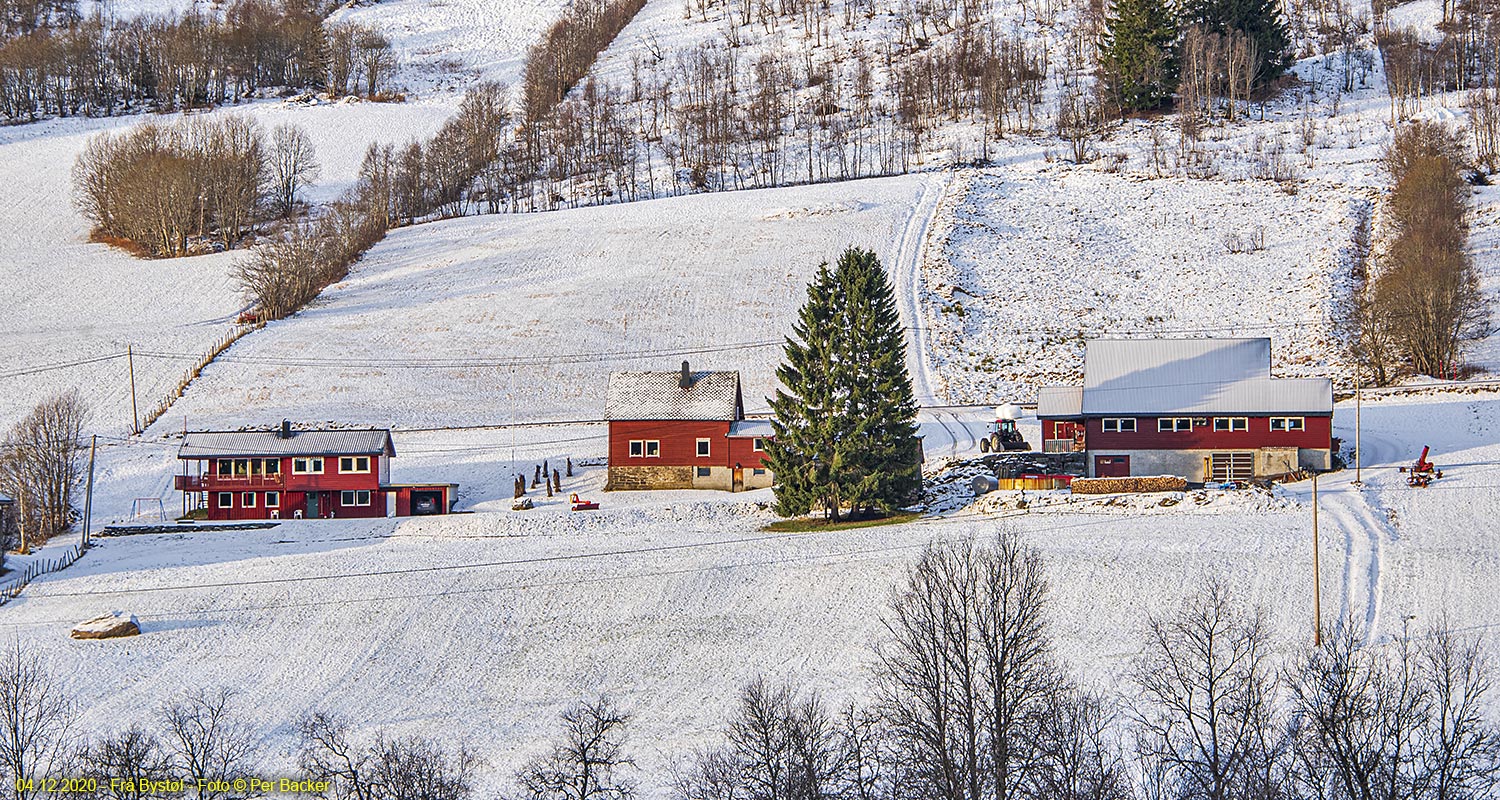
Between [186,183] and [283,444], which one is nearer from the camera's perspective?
[283,444]

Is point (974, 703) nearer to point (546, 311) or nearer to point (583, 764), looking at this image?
point (583, 764)

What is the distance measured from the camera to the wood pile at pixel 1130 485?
57.4 meters

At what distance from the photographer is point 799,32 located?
169 metres

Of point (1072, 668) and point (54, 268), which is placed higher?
point (54, 268)

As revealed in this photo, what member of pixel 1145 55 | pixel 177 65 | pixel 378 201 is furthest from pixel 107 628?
pixel 177 65

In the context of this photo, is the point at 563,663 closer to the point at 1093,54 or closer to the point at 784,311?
the point at 784,311

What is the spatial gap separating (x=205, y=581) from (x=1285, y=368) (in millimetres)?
55260

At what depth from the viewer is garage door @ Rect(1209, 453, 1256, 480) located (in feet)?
204

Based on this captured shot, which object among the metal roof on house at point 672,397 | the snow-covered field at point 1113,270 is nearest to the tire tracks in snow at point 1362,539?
the snow-covered field at point 1113,270

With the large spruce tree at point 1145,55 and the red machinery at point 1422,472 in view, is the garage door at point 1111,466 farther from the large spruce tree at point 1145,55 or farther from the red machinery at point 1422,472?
the large spruce tree at point 1145,55

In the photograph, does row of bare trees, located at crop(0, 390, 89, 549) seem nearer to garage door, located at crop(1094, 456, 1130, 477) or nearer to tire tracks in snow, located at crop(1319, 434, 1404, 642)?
garage door, located at crop(1094, 456, 1130, 477)

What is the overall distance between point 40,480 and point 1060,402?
43491mm

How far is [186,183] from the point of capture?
116 meters

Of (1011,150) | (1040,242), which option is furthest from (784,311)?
(1011,150)
